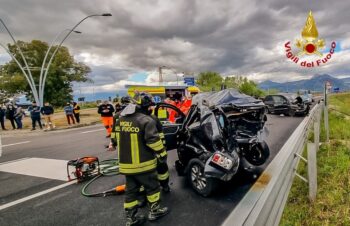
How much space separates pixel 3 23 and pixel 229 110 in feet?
59.8

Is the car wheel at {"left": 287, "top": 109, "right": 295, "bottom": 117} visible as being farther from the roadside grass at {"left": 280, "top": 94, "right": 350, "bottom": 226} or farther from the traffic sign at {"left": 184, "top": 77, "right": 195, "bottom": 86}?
the traffic sign at {"left": 184, "top": 77, "right": 195, "bottom": 86}

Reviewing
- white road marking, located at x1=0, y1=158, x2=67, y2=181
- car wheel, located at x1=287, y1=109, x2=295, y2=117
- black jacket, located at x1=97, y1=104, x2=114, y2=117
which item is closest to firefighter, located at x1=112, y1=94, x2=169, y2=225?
white road marking, located at x1=0, y1=158, x2=67, y2=181

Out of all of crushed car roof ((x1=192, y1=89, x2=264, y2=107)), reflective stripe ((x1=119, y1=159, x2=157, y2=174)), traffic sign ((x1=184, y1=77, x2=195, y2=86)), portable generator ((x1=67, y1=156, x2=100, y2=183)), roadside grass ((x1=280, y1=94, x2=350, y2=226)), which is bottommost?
roadside grass ((x1=280, y1=94, x2=350, y2=226))

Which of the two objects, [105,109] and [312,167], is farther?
[105,109]

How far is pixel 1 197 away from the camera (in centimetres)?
473

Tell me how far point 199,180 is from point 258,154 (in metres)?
1.63

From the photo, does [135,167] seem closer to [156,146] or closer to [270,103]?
[156,146]

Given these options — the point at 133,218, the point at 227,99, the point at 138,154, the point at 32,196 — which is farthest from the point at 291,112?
the point at 32,196

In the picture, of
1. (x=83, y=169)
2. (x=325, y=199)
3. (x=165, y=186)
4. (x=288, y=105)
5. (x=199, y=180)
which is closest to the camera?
(x=325, y=199)

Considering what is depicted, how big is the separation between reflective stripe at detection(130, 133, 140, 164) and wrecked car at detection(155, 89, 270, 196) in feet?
3.73

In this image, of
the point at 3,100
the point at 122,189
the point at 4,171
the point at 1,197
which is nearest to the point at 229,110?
the point at 122,189

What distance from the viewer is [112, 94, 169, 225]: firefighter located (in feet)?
11.4

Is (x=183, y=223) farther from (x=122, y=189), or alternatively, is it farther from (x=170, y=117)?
(x=170, y=117)

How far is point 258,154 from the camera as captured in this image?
5.30 meters
